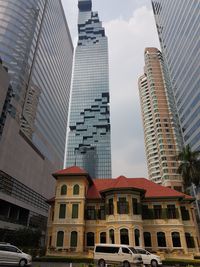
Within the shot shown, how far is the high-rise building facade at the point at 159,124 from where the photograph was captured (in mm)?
100300

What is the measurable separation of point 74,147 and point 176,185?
88.8m

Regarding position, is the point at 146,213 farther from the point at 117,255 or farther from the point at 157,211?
the point at 117,255

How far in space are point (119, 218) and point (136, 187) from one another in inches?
225

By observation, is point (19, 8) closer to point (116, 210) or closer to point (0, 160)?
point (0, 160)

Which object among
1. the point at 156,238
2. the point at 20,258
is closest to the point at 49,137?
the point at 156,238

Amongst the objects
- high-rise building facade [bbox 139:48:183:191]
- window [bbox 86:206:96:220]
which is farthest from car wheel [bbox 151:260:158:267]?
high-rise building facade [bbox 139:48:183:191]

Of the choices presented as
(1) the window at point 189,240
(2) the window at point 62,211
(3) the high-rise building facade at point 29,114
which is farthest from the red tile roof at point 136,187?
(3) the high-rise building facade at point 29,114

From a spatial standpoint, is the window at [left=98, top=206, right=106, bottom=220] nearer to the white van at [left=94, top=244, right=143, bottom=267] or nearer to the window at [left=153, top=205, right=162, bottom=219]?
the window at [left=153, top=205, right=162, bottom=219]

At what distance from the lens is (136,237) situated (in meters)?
29.9

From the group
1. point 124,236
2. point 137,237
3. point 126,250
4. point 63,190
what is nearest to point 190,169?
point 137,237

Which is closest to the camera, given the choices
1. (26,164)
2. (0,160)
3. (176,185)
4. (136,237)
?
(136,237)

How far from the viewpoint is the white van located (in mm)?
19906

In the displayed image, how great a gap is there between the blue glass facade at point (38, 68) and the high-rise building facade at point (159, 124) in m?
45.7

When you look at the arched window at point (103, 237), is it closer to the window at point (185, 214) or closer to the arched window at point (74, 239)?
the arched window at point (74, 239)
